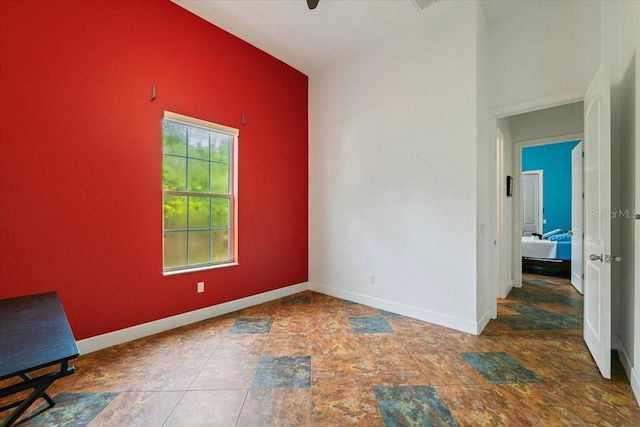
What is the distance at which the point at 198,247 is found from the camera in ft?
11.0

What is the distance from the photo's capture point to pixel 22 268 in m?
2.22

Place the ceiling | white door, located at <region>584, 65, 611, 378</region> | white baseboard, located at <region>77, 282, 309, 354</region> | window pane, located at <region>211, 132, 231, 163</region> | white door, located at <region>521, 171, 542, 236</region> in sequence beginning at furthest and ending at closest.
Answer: white door, located at <region>521, 171, 542, 236</region>
window pane, located at <region>211, 132, 231, 163</region>
the ceiling
white baseboard, located at <region>77, 282, 309, 354</region>
white door, located at <region>584, 65, 611, 378</region>

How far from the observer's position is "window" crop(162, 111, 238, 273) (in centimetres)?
310

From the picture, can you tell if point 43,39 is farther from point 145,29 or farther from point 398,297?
point 398,297

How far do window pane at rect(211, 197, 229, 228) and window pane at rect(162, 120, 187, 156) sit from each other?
68cm

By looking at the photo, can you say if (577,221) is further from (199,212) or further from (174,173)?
(174,173)

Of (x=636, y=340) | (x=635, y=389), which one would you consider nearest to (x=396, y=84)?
(x=636, y=340)

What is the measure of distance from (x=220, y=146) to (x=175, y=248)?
52.5 inches

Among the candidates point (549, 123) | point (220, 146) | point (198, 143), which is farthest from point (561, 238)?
point (198, 143)

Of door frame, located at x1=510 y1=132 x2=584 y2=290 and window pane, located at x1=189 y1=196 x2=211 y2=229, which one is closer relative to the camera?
window pane, located at x1=189 y1=196 x2=211 y2=229

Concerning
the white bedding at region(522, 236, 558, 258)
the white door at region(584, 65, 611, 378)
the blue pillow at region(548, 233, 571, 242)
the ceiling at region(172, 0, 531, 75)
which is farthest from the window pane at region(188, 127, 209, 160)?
the blue pillow at region(548, 233, 571, 242)

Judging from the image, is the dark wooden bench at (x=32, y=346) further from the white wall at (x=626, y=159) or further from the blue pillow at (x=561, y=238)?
the blue pillow at (x=561, y=238)

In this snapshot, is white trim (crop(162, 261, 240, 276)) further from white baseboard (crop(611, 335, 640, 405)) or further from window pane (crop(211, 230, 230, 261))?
white baseboard (crop(611, 335, 640, 405))

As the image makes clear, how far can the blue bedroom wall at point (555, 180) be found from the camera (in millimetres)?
7230
